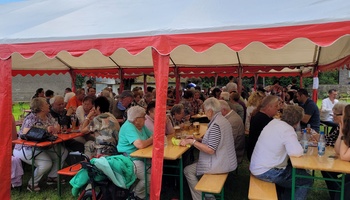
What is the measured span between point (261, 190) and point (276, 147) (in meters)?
0.49

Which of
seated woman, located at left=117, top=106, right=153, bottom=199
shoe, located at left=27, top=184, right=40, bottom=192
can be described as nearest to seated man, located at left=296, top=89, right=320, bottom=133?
seated woman, located at left=117, top=106, right=153, bottom=199

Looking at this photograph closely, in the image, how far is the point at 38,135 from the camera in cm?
370

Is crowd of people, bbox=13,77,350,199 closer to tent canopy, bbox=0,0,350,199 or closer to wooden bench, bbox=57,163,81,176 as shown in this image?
wooden bench, bbox=57,163,81,176

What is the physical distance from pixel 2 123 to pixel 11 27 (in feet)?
4.51

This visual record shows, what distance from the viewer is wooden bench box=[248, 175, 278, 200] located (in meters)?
2.64

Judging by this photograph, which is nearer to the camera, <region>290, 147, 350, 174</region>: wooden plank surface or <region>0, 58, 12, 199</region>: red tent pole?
<region>290, 147, 350, 174</region>: wooden plank surface

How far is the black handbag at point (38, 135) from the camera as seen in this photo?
12.1 feet

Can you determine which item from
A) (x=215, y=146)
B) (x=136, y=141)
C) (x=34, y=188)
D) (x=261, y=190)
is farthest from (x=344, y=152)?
(x=34, y=188)

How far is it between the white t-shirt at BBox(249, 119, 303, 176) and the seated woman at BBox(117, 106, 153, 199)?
4.53 feet

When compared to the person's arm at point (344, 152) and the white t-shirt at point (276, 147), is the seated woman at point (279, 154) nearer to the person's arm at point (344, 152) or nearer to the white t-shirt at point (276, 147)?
the white t-shirt at point (276, 147)

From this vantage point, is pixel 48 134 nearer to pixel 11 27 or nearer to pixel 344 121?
pixel 11 27

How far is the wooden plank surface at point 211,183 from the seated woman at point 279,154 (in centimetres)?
46

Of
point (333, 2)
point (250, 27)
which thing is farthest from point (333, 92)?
point (250, 27)

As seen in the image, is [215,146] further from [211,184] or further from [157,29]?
[157,29]
